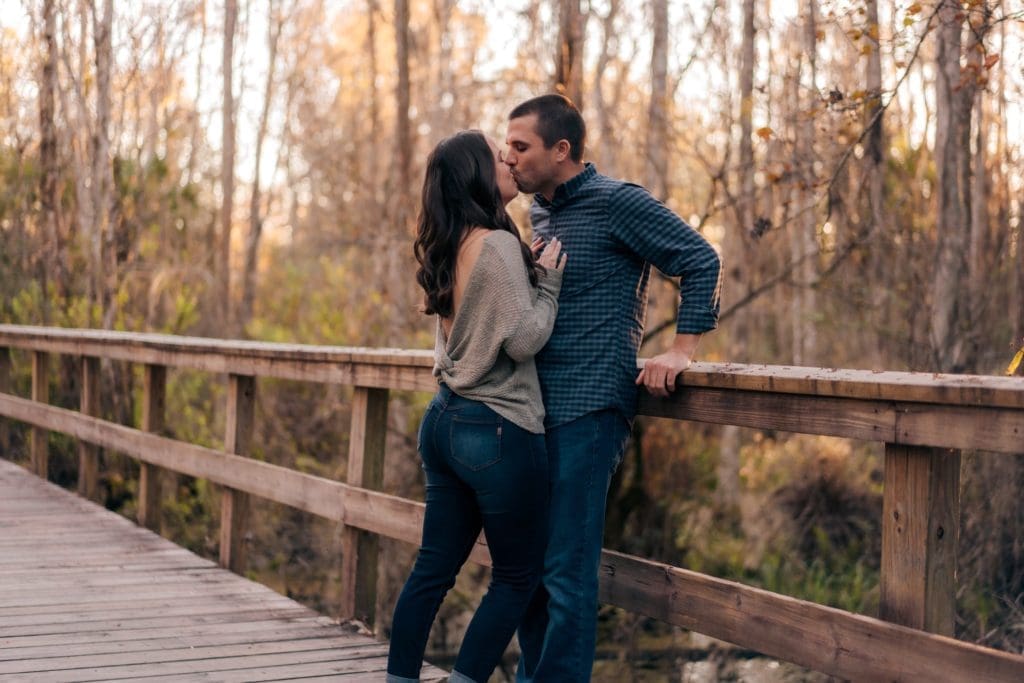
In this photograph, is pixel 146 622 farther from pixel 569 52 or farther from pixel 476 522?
pixel 569 52

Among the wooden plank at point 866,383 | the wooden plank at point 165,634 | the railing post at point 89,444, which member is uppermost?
the wooden plank at point 866,383

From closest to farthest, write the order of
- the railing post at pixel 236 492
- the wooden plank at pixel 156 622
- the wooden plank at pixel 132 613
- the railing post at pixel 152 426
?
the wooden plank at pixel 156 622 < the wooden plank at pixel 132 613 < the railing post at pixel 236 492 < the railing post at pixel 152 426

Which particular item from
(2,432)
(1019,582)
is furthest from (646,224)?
(2,432)

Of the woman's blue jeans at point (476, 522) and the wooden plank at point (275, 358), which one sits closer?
the woman's blue jeans at point (476, 522)

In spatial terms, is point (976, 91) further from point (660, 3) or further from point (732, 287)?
point (732, 287)

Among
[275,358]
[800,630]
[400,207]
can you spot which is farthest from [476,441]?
[400,207]

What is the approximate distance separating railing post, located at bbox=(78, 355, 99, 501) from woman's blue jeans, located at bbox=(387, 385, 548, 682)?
463 cm

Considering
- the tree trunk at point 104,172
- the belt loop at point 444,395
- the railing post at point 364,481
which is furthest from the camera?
the tree trunk at point 104,172

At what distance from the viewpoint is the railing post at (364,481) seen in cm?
456

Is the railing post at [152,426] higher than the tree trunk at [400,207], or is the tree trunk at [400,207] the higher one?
the tree trunk at [400,207]

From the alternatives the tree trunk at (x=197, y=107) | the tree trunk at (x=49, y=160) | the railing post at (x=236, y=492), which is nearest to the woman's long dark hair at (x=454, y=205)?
the railing post at (x=236, y=492)

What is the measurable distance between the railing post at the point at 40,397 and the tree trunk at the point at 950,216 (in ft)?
19.7

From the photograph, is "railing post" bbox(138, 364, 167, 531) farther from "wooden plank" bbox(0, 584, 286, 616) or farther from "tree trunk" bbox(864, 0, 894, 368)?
"tree trunk" bbox(864, 0, 894, 368)

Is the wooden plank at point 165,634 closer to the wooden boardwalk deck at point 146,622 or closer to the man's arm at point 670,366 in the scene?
the wooden boardwalk deck at point 146,622
